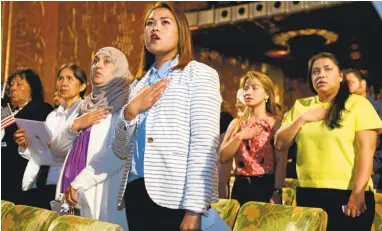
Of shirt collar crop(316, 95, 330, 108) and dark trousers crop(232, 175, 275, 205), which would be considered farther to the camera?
dark trousers crop(232, 175, 275, 205)

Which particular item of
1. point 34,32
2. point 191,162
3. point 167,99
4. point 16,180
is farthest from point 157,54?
point 34,32

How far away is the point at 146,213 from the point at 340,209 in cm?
95

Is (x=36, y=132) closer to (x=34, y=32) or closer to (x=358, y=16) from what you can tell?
(x=34, y=32)

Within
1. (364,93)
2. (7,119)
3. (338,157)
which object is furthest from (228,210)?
(364,93)

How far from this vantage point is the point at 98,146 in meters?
2.07

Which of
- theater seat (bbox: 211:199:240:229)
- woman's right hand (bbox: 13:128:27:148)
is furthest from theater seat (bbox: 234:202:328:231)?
woman's right hand (bbox: 13:128:27:148)

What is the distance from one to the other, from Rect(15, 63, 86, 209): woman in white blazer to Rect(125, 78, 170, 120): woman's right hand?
3.78 feet

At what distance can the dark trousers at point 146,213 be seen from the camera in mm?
1337

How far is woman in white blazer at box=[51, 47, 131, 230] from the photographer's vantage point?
197 centimetres

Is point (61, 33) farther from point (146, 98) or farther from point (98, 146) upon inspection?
point (146, 98)

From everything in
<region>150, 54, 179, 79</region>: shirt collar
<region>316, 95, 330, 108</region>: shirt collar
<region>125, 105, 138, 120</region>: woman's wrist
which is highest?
<region>150, 54, 179, 79</region>: shirt collar

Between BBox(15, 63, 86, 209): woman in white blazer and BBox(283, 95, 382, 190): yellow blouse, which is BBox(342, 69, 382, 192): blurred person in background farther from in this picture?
BBox(15, 63, 86, 209): woman in white blazer

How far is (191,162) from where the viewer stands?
1.33m

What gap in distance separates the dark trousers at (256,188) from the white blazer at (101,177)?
0.92 metres
